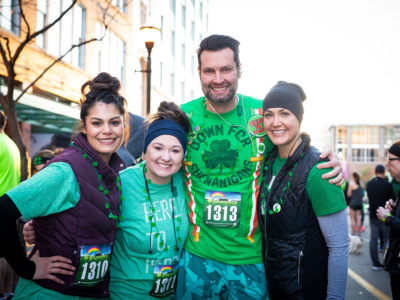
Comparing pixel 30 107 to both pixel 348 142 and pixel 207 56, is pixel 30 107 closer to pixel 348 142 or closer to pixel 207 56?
pixel 207 56

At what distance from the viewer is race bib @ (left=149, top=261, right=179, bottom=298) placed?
2.46 metres

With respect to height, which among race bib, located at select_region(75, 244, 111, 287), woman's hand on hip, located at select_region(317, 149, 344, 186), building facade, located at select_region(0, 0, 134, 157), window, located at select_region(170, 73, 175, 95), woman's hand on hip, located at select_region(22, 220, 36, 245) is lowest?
race bib, located at select_region(75, 244, 111, 287)

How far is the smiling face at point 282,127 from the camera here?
2.55 meters

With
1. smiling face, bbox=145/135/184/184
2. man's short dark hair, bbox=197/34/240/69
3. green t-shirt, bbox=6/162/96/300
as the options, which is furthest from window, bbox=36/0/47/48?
green t-shirt, bbox=6/162/96/300

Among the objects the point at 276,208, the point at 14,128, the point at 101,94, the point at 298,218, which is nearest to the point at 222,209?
the point at 276,208

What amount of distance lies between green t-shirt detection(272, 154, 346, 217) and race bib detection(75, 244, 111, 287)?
142cm

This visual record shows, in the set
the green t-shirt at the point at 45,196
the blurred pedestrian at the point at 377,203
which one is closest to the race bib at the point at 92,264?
the green t-shirt at the point at 45,196

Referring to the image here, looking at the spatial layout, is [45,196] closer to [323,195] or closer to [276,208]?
[276,208]

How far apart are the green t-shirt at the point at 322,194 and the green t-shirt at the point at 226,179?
486 mm

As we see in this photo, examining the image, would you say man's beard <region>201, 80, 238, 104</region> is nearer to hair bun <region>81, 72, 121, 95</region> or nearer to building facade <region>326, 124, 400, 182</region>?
hair bun <region>81, 72, 121, 95</region>

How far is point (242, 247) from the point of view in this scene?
2.65 m

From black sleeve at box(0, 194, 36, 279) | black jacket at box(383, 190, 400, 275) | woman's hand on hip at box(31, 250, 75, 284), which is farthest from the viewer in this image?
black jacket at box(383, 190, 400, 275)

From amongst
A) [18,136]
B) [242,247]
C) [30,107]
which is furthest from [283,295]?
[30,107]

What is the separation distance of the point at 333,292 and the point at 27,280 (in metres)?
2.00
